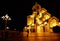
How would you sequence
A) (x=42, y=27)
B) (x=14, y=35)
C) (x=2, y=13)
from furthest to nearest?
(x=2, y=13) → (x=42, y=27) → (x=14, y=35)

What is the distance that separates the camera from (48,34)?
A: 951cm

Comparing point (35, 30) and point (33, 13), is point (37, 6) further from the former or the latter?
point (35, 30)

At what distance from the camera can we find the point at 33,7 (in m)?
10.6

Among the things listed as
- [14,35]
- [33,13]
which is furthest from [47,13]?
[14,35]

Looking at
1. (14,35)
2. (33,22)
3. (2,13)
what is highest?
(2,13)

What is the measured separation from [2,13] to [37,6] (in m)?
2.77

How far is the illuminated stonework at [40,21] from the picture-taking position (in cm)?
1006

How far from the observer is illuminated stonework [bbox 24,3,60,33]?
10.1m

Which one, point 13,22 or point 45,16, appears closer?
point 45,16

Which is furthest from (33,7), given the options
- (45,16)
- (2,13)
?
(2,13)

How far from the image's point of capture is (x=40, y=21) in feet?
33.5

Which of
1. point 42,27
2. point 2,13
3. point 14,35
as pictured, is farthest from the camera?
point 2,13

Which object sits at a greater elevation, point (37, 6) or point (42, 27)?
point (37, 6)

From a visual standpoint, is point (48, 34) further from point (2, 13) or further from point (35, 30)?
point (2, 13)
